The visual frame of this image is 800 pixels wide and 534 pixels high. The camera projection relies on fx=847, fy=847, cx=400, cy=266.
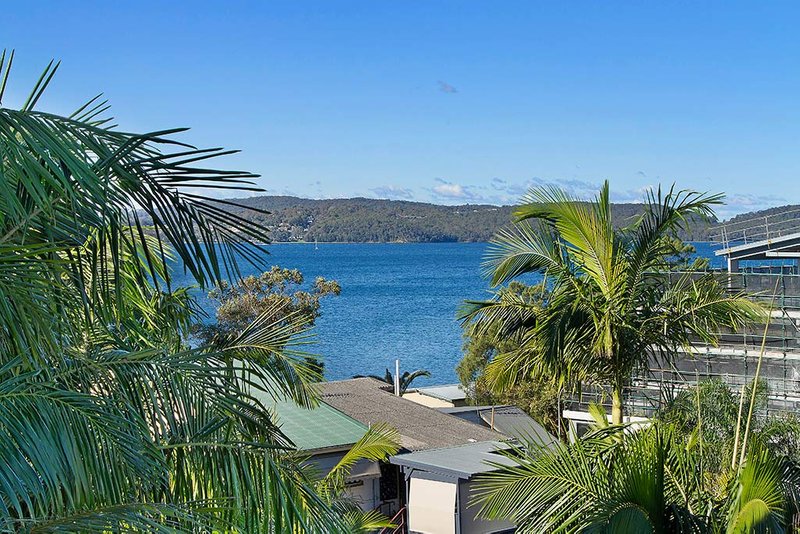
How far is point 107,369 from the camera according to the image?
10.6ft

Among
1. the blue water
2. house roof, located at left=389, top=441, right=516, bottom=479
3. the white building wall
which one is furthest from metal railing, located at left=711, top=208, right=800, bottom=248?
the white building wall

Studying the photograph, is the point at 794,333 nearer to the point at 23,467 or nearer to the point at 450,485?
the point at 450,485

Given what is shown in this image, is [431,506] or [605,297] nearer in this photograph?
[605,297]

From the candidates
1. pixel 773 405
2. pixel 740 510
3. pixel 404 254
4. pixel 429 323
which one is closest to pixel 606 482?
pixel 740 510

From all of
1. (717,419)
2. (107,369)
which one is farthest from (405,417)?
(107,369)

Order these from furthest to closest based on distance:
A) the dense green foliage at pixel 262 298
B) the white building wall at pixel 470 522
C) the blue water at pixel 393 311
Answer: the blue water at pixel 393 311
the dense green foliage at pixel 262 298
the white building wall at pixel 470 522

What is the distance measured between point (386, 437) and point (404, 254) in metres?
175

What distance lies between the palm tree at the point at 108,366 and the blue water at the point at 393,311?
8.25 feet

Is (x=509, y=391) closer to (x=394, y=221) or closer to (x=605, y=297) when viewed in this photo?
(x=605, y=297)

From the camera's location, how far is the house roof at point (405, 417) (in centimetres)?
1522

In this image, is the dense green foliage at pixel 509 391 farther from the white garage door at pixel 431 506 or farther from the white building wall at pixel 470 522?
the white garage door at pixel 431 506

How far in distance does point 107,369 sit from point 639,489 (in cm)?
349

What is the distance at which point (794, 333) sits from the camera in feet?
44.8

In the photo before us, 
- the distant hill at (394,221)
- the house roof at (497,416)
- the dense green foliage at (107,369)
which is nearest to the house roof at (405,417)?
the house roof at (497,416)
